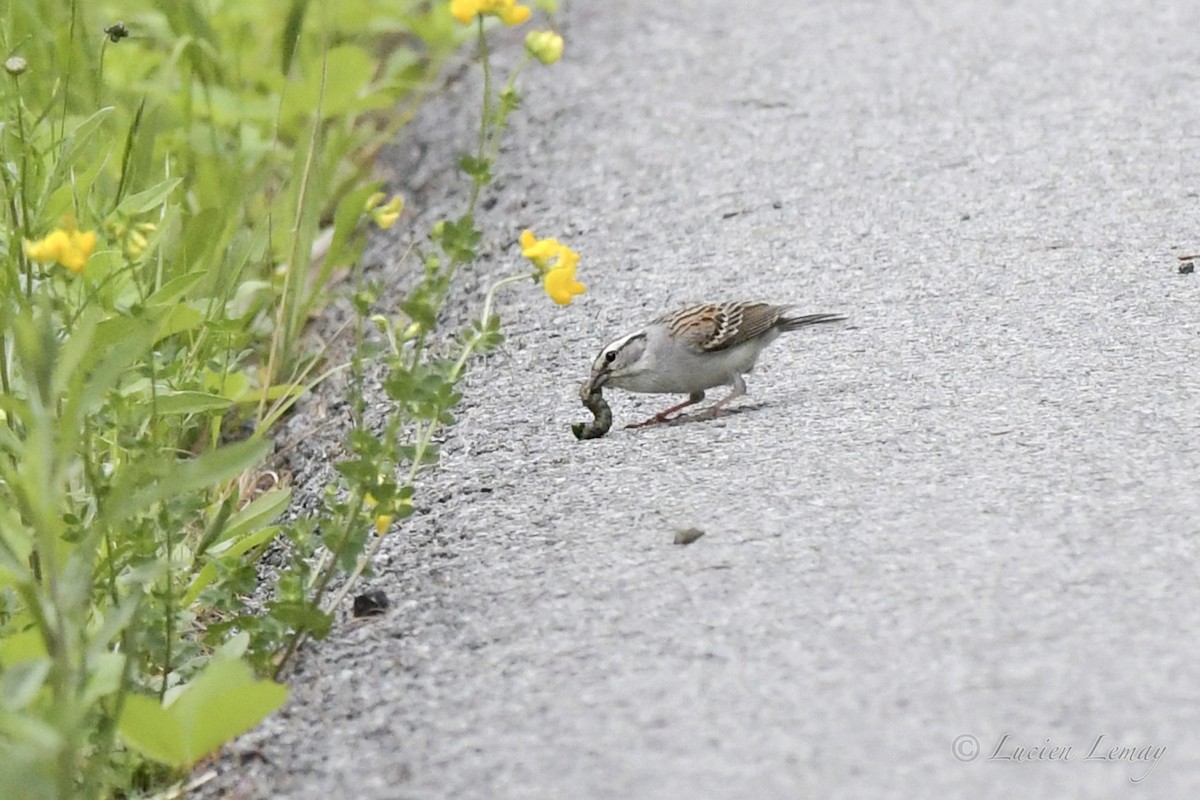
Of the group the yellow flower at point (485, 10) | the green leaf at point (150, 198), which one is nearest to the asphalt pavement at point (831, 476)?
the green leaf at point (150, 198)

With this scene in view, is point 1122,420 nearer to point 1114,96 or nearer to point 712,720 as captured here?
point 712,720

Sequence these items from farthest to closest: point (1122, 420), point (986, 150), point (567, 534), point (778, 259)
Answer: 1. point (986, 150)
2. point (778, 259)
3. point (1122, 420)
4. point (567, 534)

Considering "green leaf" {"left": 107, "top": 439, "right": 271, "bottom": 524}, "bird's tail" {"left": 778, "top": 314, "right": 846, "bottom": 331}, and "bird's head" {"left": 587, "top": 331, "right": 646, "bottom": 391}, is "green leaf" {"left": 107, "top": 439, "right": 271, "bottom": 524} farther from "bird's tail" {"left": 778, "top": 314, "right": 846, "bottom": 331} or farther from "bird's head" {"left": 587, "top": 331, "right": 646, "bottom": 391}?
"bird's tail" {"left": 778, "top": 314, "right": 846, "bottom": 331}

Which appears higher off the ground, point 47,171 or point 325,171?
point 47,171

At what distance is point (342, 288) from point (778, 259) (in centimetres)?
158

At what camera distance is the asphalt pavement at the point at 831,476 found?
8.84 ft

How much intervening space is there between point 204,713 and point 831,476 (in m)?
1.40

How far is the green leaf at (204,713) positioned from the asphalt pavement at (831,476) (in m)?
0.14

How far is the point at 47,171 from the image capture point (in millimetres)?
4199

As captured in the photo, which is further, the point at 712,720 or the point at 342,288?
the point at 342,288

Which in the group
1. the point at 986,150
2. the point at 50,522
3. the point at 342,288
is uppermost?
the point at 50,522

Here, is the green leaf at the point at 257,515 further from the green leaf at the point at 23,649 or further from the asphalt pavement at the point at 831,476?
the green leaf at the point at 23,649

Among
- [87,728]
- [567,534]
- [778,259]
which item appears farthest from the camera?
[778,259]

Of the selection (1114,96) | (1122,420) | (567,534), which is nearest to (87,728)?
(567,534)
